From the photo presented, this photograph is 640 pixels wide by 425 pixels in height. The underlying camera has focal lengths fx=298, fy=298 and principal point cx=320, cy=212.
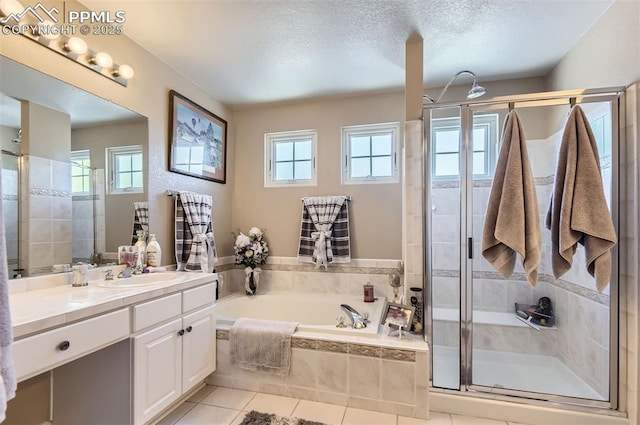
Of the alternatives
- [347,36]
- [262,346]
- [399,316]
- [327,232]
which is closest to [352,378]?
[399,316]

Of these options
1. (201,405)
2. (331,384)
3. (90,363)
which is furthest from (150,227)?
(331,384)

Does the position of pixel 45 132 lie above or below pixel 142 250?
above

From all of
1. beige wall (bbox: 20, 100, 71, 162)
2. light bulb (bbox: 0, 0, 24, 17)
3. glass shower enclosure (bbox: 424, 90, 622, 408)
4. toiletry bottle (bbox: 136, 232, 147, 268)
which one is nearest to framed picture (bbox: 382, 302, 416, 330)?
glass shower enclosure (bbox: 424, 90, 622, 408)

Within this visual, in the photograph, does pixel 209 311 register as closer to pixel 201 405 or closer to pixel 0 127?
pixel 201 405

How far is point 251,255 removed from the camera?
3088 millimetres

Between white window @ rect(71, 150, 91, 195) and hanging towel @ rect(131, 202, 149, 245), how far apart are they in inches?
14.0

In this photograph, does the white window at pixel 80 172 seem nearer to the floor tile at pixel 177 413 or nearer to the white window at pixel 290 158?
the floor tile at pixel 177 413

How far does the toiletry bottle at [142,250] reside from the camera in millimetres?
2113

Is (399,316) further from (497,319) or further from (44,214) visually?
(44,214)

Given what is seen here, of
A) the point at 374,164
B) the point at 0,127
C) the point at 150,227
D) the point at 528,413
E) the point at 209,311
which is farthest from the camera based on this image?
the point at 374,164

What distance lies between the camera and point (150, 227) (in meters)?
2.31

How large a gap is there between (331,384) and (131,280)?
147cm

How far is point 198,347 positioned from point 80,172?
133 cm

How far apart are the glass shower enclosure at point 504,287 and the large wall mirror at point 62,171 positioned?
215 centimetres
